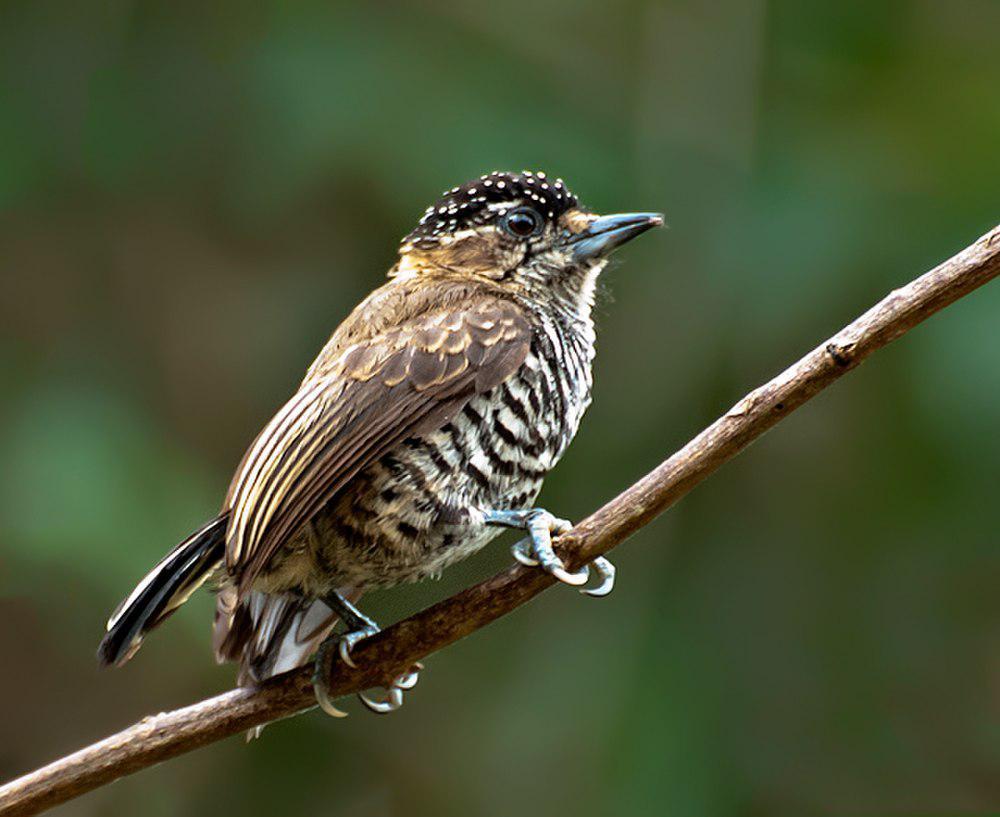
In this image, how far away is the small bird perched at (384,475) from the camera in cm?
340

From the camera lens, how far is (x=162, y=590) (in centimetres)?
342

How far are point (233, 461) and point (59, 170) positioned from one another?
130 cm

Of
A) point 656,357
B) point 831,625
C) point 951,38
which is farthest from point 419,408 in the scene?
point 951,38

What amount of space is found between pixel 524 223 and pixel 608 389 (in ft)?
5.57

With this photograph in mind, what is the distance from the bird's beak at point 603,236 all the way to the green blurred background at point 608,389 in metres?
1.22

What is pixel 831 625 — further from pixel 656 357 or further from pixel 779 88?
pixel 779 88

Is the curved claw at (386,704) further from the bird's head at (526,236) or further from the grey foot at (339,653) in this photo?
the bird's head at (526,236)

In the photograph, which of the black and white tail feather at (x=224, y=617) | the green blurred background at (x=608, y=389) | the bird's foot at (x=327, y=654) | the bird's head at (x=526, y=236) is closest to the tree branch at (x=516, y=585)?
the bird's foot at (x=327, y=654)

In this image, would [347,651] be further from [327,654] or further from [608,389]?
[608,389]

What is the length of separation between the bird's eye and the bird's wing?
0.34 metres

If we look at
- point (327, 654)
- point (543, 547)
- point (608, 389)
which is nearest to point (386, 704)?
point (327, 654)

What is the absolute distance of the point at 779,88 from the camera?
593cm

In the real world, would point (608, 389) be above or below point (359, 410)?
below

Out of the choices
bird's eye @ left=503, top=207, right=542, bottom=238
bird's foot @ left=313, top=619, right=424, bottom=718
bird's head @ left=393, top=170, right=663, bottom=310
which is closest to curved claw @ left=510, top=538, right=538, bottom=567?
bird's foot @ left=313, top=619, right=424, bottom=718
